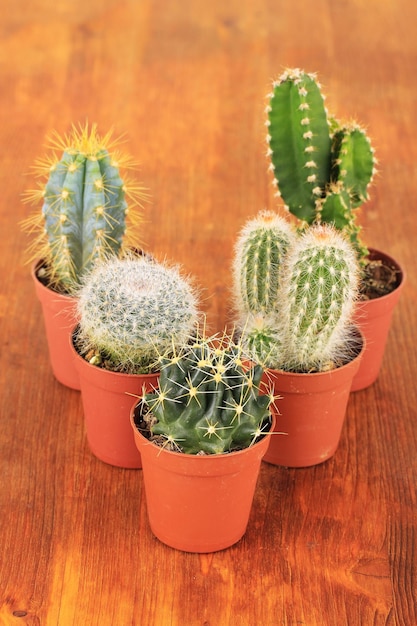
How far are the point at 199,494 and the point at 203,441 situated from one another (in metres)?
0.11

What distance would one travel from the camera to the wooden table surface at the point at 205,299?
1524mm

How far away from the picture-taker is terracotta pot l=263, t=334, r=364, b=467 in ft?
5.54

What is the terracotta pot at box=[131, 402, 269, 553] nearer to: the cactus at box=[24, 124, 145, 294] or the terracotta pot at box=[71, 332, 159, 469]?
the terracotta pot at box=[71, 332, 159, 469]

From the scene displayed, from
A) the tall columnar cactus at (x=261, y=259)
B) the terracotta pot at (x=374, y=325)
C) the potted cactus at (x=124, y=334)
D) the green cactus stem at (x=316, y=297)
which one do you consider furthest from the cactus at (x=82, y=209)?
the terracotta pot at (x=374, y=325)

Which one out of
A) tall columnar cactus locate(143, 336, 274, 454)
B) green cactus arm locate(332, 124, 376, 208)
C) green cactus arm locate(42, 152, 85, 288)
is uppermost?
green cactus arm locate(332, 124, 376, 208)

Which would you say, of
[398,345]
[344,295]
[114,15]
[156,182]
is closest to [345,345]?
[344,295]

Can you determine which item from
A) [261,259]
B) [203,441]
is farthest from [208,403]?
[261,259]

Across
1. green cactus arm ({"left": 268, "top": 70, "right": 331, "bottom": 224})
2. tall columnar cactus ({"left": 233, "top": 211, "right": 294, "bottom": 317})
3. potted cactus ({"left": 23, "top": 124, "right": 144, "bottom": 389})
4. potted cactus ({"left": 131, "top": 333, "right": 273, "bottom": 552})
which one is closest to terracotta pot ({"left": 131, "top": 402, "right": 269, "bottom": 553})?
potted cactus ({"left": 131, "top": 333, "right": 273, "bottom": 552})

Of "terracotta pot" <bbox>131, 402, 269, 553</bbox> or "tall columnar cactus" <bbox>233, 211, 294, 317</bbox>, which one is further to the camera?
"tall columnar cactus" <bbox>233, 211, 294, 317</bbox>

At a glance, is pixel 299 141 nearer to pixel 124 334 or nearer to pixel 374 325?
pixel 374 325

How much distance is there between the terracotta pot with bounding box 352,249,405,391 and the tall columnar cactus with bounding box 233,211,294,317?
219 millimetres

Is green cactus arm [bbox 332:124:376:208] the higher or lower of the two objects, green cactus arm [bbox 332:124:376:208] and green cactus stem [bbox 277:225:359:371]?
the higher

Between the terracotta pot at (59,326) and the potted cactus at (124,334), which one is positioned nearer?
the potted cactus at (124,334)

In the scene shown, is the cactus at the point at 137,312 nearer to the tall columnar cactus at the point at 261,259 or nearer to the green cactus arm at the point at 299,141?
the tall columnar cactus at the point at 261,259
